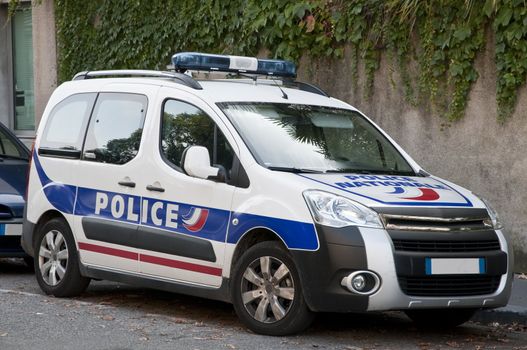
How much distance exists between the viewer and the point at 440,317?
29.8ft

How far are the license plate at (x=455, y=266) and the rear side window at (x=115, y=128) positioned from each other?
261 centimetres

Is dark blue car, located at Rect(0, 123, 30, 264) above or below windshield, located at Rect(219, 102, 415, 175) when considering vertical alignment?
below

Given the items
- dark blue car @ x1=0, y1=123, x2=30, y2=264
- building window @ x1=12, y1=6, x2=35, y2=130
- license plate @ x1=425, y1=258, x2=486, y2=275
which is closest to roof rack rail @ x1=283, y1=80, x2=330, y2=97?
license plate @ x1=425, y1=258, x2=486, y2=275

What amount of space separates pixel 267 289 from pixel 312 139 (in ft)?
4.41

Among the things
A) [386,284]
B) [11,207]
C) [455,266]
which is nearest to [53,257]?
[11,207]

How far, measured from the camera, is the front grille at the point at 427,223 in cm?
805

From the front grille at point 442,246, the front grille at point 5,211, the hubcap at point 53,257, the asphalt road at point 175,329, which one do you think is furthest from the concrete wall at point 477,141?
the hubcap at point 53,257

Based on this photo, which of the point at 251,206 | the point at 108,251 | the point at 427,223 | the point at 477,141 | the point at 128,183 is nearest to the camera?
the point at 427,223

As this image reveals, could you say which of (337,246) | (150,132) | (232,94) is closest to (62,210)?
(150,132)

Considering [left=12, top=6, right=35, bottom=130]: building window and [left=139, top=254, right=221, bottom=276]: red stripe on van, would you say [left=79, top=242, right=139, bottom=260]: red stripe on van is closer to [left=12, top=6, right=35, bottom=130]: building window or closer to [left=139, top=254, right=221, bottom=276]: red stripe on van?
[left=139, top=254, right=221, bottom=276]: red stripe on van

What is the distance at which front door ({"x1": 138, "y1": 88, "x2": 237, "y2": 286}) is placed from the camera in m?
8.68

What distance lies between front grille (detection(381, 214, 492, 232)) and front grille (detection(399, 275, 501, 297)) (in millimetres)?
326

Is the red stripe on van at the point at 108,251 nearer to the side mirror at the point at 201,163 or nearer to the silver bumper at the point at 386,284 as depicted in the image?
the side mirror at the point at 201,163

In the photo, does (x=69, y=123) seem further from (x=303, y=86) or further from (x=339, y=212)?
(x=339, y=212)
